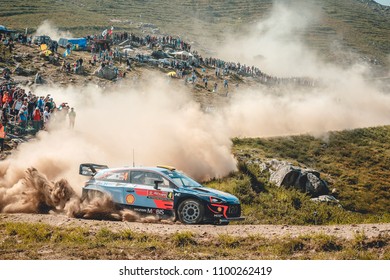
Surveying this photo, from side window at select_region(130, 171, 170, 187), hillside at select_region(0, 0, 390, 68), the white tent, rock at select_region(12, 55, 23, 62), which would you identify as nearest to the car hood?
side window at select_region(130, 171, 170, 187)

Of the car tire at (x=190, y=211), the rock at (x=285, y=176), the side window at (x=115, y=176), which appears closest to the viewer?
the car tire at (x=190, y=211)

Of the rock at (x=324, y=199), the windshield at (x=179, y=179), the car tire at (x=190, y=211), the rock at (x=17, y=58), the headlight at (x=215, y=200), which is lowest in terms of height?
the rock at (x=324, y=199)

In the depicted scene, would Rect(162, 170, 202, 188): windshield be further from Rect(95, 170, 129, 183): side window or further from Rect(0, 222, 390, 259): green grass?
Rect(0, 222, 390, 259): green grass

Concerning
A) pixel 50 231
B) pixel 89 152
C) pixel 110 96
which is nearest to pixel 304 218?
pixel 89 152

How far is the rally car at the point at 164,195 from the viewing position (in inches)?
579

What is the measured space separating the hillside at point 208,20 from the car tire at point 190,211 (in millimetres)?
79606

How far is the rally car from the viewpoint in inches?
579

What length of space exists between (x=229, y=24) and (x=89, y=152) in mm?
133633

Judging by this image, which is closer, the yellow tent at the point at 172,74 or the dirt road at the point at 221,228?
the dirt road at the point at 221,228

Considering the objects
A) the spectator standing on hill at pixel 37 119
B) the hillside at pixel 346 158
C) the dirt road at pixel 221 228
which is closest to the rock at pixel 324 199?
the hillside at pixel 346 158

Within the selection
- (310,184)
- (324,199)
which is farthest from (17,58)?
(324,199)

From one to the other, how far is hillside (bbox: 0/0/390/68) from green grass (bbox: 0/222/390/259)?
80517mm

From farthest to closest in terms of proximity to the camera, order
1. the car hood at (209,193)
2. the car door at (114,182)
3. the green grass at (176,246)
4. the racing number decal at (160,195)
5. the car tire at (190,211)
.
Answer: the car door at (114,182), the racing number decal at (160,195), the car hood at (209,193), the car tire at (190,211), the green grass at (176,246)

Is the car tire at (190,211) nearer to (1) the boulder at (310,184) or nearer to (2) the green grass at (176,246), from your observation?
(2) the green grass at (176,246)
